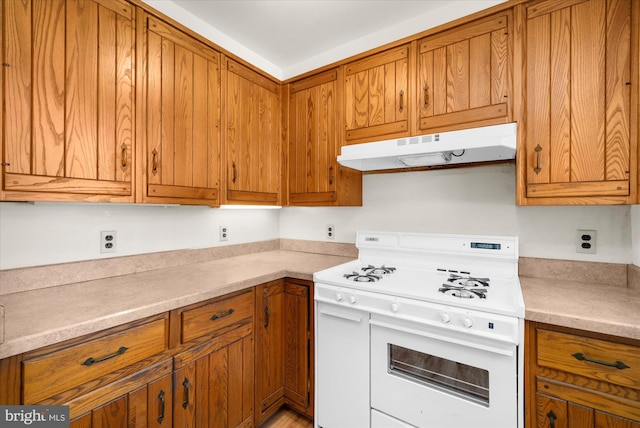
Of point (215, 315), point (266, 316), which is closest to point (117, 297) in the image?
point (215, 315)

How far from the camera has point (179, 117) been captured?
5.45ft

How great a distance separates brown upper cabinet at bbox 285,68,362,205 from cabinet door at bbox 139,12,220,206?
24.9 inches

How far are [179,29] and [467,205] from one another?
2.02 meters

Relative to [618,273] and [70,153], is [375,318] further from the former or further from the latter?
[70,153]

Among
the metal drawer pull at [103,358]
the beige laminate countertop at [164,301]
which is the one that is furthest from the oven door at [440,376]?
the metal drawer pull at [103,358]

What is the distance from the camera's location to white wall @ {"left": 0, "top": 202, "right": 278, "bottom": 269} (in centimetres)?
134

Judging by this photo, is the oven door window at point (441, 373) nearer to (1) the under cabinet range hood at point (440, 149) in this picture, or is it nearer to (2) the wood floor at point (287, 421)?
(2) the wood floor at point (287, 421)

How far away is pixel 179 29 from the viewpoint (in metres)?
1.66

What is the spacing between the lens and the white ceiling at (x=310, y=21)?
5.80 ft

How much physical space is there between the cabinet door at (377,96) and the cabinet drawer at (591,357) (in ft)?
4.22

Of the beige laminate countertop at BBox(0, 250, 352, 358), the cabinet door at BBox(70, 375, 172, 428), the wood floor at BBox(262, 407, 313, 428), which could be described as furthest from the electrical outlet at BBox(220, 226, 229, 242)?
the wood floor at BBox(262, 407, 313, 428)

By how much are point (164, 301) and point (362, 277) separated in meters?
1.01

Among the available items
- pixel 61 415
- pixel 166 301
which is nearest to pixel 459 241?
pixel 166 301

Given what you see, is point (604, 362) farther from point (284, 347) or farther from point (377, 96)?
point (377, 96)
